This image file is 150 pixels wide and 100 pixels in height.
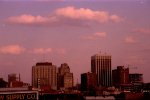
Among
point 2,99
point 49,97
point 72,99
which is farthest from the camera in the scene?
point 49,97

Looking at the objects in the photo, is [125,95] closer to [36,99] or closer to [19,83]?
A: [36,99]

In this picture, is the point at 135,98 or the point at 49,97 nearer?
the point at 135,98

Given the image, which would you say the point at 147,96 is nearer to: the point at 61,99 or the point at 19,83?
the point at 61,99

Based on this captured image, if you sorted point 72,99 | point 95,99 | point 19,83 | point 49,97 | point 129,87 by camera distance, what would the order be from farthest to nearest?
1. point 129,87
2. point 19,83
3. point 49,97
4. point 72,99
5. point 95,99

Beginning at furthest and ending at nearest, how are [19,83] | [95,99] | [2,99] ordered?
[19,83]
[95,99]
[2,99]

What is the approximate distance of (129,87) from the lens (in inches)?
7736

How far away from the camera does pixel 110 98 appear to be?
80.4m

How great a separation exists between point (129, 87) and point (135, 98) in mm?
93491

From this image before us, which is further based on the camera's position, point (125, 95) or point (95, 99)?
point (125, 95)

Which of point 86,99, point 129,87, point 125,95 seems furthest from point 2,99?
point 129,87

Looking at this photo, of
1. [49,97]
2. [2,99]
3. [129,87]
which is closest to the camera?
[2,99]

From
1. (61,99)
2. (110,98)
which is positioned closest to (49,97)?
(61,99)

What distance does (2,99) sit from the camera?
61.5 meters

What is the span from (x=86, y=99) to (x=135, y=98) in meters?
28.9
